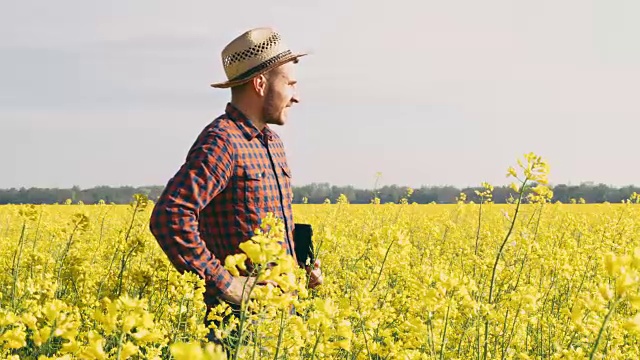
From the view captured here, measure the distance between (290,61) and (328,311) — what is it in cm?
148

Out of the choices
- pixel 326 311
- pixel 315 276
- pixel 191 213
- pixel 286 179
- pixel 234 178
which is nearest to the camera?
pixel 326 311

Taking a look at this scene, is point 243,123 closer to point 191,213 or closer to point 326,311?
point 191,213

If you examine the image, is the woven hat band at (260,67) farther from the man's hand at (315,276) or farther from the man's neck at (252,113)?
the man's hand at (315,276)

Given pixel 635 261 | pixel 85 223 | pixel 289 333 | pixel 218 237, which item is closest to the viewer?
pixel 635 261

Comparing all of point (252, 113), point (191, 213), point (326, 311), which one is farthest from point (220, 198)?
point (326, 311)

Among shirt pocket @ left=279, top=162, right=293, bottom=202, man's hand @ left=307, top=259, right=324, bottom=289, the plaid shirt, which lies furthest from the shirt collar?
man's hand @ left=307, top=259, right=324, bottom=289

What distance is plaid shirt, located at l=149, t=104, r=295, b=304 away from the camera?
2.60 meters

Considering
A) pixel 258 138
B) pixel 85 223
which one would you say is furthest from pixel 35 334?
pixel 85 223

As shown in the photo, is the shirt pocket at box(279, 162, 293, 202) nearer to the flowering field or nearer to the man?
the man

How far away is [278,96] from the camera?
9.70ft

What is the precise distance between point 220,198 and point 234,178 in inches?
3.8

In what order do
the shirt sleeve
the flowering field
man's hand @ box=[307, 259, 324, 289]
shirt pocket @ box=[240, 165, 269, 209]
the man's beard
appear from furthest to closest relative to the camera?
man's hand @ box=[307, 259, 324, 289], the man's beard, shirt pocket @ box=[240, 165, 269, 209], the shirt sleeve, the flowering field

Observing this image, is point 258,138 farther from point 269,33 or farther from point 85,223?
point 85,223

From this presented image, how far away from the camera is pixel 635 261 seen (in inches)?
56.4
